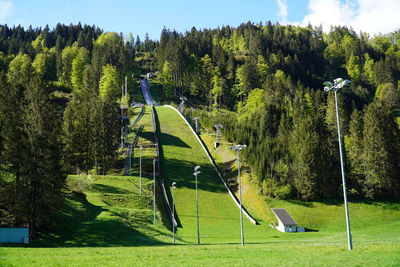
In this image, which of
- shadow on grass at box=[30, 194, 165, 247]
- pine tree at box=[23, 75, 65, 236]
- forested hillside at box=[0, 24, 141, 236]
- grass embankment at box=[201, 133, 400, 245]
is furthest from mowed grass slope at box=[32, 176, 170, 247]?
grass embankment at box=[201, 133, 400, 245]

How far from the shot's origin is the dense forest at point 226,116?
113 feet

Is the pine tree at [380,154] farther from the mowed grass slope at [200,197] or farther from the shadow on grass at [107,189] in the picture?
the shadow on grass at [107,189]

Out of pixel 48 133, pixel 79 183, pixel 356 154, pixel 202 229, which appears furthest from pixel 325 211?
pixel 48 133

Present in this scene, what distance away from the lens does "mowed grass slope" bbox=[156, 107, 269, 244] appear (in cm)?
4631

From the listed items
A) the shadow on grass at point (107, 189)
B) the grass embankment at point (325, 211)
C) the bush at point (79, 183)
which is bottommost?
the grass embankment at point (325, 211)

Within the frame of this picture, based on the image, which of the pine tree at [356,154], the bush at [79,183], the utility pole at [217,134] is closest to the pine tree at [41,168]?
the bush at [79,183]

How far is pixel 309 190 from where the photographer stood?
188 ft

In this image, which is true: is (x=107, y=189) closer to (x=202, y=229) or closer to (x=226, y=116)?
(x=202, y=229)

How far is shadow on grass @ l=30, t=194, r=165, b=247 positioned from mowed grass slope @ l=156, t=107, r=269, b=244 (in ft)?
20.2

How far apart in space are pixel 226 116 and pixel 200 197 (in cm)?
4557

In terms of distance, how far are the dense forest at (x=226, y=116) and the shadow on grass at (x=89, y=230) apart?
7.82 ft

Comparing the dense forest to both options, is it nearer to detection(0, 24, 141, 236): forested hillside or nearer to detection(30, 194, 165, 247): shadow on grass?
detection(0, 24, 141, 236): forested hillside

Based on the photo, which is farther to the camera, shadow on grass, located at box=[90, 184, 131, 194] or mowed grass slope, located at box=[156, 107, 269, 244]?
shadow on grass, located at box=[90, 184, 131, 194]

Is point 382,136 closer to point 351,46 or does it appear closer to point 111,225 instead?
point 111,225
